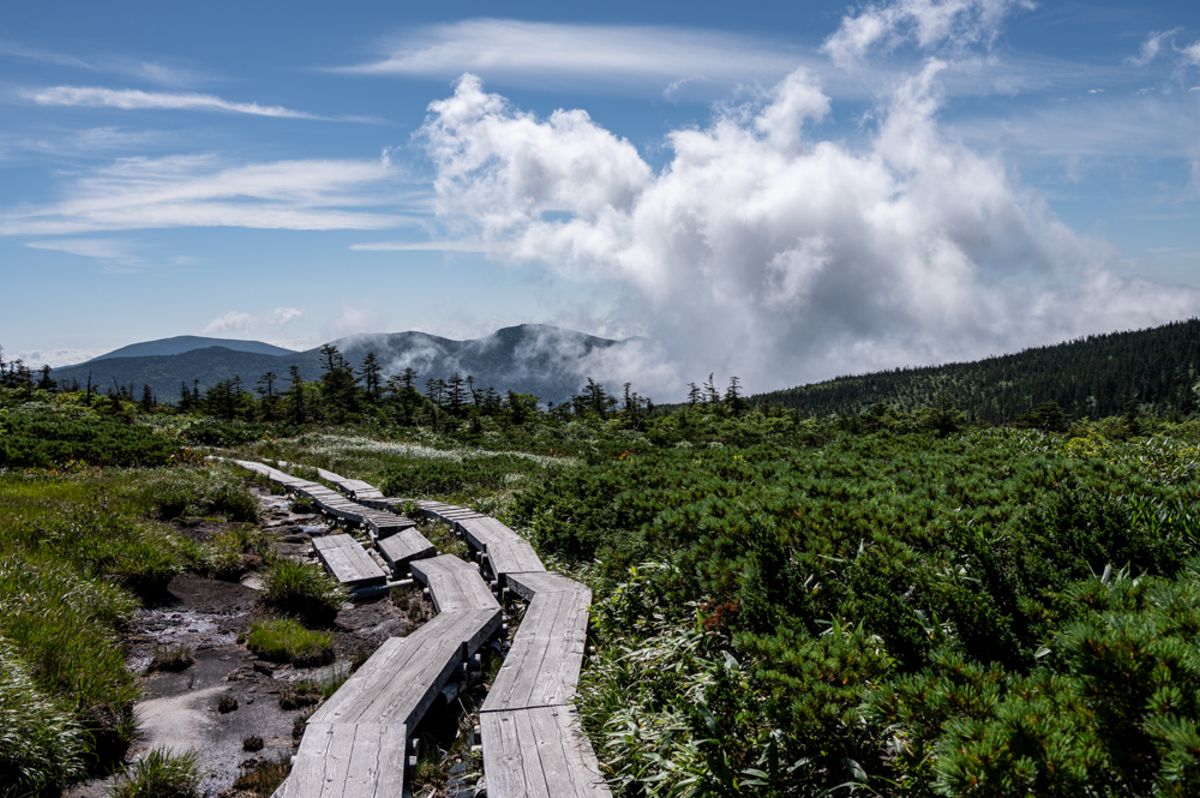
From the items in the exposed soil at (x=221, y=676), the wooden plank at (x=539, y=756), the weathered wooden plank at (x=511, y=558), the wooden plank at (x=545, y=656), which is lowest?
the exposed soil at (x=221, y=676)

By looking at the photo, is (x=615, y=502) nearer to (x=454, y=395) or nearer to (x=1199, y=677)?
(x=1199, y=677)

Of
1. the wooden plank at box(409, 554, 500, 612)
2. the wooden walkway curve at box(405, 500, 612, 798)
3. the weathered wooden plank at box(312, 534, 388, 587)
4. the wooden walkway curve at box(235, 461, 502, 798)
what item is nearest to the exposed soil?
the weathered wooden plank at box(312, 534, 388, 587)

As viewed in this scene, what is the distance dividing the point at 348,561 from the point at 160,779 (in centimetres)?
611

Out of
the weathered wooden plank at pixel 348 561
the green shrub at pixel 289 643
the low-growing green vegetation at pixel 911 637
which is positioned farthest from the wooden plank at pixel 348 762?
the weathered wooden plank at pixel 348 561

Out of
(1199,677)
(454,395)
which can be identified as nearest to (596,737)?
(1199,677)

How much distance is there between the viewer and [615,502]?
975 cm

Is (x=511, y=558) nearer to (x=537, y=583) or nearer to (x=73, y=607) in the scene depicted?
(x=537, y=583)

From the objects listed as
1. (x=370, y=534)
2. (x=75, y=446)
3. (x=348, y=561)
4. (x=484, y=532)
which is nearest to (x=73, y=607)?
(x=348, y=561)

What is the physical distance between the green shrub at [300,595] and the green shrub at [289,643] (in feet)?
2.40

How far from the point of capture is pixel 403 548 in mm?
11047

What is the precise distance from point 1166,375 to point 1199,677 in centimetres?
21045

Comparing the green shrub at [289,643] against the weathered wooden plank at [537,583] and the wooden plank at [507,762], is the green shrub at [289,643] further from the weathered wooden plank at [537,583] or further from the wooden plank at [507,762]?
the wooden plank at [507,762]

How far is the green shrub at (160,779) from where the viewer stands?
448 centimetres

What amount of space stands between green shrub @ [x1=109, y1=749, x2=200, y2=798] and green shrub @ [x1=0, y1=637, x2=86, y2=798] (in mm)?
388
